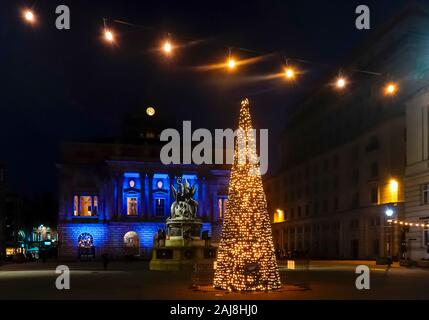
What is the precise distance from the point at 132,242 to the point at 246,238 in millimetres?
75526

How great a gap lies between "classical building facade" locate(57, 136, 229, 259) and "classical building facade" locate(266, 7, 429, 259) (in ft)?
45.3

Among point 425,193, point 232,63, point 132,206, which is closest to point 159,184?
point 132,206

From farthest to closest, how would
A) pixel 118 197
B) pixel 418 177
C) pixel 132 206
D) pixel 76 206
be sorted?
pixel 132 206, pixel 118 197, pixel 76 206, pixel 418 177

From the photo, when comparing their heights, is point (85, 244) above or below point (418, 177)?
below

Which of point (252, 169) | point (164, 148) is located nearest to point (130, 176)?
point (164, 148)

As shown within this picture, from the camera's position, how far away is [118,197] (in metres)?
97.0

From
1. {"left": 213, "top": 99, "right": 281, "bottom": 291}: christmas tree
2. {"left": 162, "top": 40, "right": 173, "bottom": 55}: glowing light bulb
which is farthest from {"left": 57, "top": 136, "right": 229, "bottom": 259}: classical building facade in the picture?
{"left": 162, "top": 40, "right": 173, "bottom": 55}: glowing light bulb

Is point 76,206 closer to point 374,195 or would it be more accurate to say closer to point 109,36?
point 374,195

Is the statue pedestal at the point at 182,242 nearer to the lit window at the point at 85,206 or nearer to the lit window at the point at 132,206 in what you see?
the lit window at the point at 132,206

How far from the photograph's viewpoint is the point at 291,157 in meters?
109

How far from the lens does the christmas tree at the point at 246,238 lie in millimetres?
22969

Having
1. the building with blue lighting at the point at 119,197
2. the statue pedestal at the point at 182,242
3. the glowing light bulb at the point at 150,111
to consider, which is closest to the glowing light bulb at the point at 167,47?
the statue pedestal at the point at 182,242

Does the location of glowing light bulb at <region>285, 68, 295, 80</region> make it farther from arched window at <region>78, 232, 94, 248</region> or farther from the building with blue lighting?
arched window at <region>78, 232, 94, 248</region>

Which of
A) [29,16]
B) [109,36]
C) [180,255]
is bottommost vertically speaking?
[180,255]
